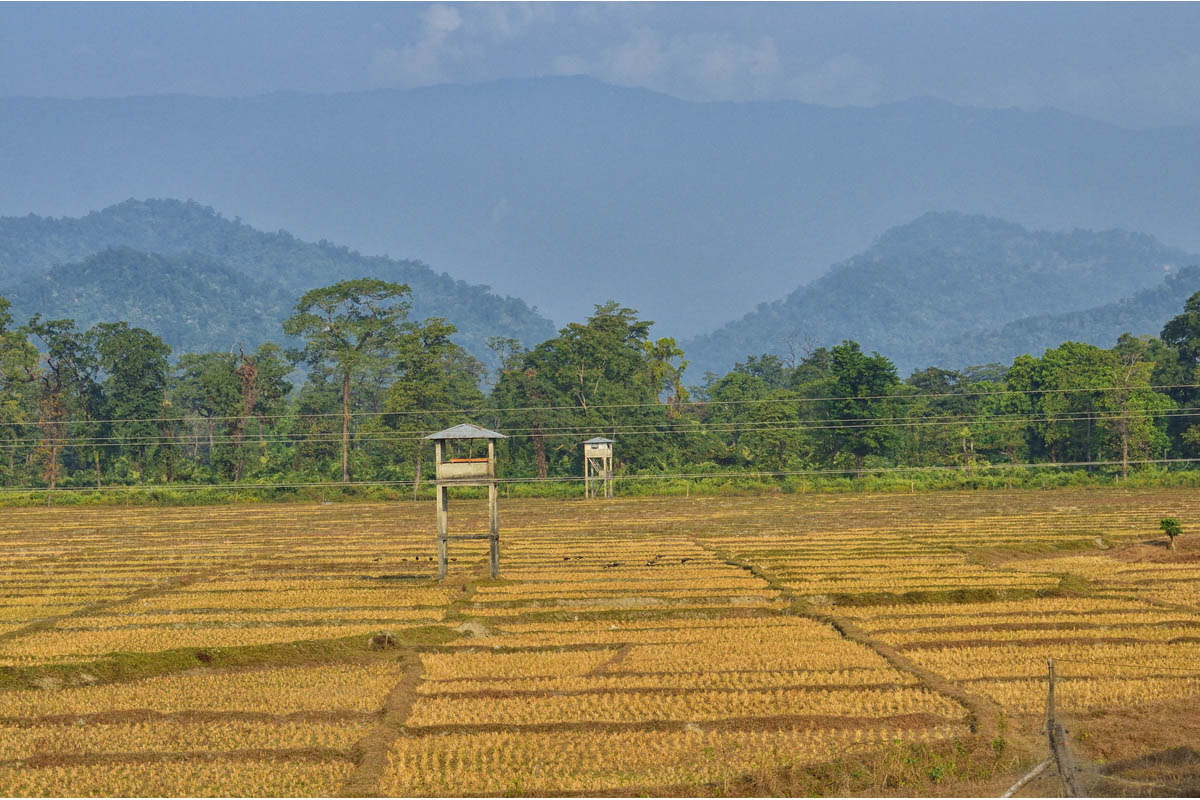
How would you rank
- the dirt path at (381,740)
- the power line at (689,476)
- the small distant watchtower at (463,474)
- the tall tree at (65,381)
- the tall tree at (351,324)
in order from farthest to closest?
the tall tree at (351,324)
the tall tree at (65,381)
the power line at (689,476)
the small distant watchtower at (463,474)
the dirt path at (381,740)

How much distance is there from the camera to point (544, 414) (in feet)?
271

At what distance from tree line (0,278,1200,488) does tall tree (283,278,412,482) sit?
190 mm

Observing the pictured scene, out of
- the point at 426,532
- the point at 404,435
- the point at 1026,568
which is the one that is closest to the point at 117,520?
the point at 426,532

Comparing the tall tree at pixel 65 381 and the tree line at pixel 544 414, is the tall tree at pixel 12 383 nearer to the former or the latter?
the tree line at pixel 544 414

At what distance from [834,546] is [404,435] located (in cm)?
4636

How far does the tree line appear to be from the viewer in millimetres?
75875

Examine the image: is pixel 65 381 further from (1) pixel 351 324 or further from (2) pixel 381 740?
A: (2) pixel 381 740

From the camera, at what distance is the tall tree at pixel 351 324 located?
291 ft

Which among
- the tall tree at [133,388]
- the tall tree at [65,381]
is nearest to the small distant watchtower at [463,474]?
the tall tree at [133,388]

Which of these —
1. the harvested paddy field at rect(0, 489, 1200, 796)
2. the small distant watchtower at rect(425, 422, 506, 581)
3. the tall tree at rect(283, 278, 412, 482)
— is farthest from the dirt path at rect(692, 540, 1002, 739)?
the tall tree at rect(283, 278, 412, 482)

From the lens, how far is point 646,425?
276ft

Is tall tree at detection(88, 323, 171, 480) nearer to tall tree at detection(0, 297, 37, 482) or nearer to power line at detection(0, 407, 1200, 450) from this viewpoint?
power line at detection(0, 407, 1200, 450)

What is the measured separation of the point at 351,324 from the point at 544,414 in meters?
20.1

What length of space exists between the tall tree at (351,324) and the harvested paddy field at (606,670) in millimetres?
54458
